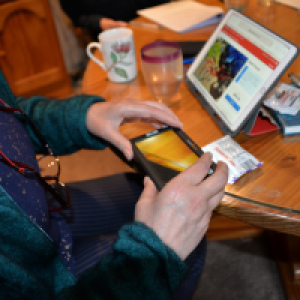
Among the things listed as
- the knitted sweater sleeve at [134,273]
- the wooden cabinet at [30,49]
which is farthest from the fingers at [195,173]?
the wooden cabinet at [30,49]

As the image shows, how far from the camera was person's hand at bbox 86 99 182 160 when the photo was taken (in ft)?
2.41

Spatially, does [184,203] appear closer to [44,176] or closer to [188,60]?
[44,176]

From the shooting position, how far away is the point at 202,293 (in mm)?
1260

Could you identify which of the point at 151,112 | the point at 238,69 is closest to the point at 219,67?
the point at 238,69

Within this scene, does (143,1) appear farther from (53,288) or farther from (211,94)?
(53,288)

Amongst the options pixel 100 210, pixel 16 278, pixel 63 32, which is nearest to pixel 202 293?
pixel 100 210

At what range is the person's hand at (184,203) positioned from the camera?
57 cm

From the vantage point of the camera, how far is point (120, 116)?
31.1 inches

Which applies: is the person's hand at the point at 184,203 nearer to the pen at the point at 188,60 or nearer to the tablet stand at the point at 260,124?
the tablet stand at the point at 260,124

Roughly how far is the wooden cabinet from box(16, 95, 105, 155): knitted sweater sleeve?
4.56 ft

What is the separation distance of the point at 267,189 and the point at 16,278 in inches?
16.3

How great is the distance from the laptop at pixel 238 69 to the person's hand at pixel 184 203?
15 centimetres

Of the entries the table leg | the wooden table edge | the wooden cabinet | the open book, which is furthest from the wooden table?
the wooden cabinet

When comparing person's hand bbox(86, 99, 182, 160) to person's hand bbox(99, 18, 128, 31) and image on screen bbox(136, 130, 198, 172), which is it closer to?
image on screen bbox(136, 130, 198, 172)
